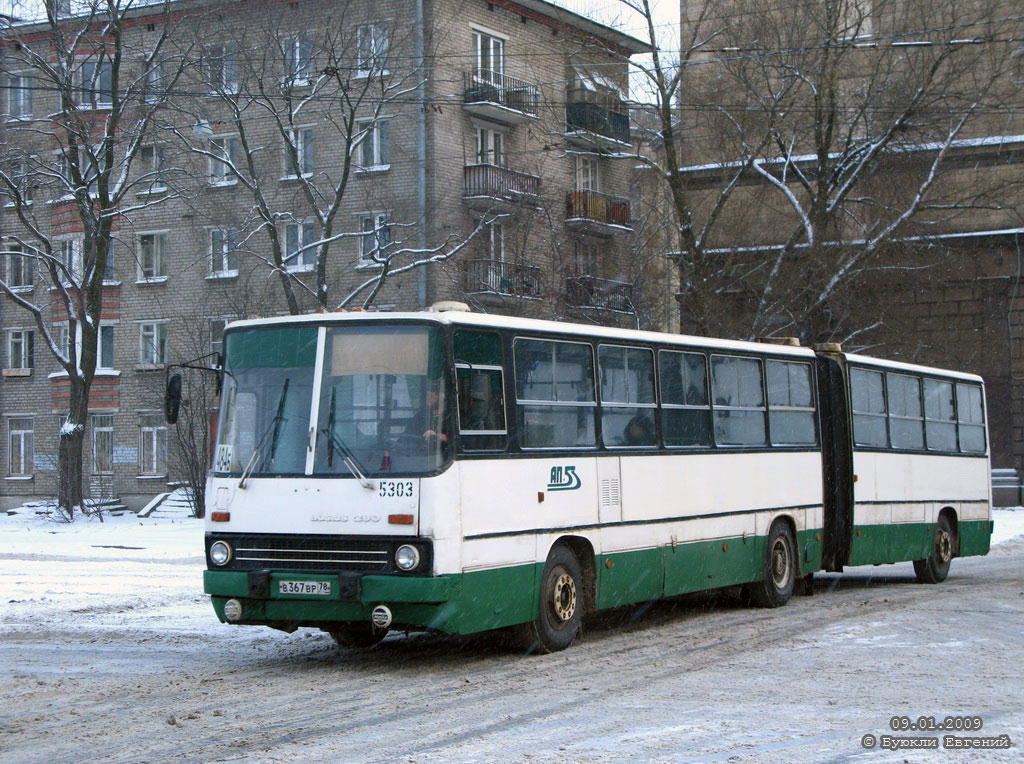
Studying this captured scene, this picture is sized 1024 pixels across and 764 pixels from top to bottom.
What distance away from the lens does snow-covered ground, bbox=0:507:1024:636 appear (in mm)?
14977

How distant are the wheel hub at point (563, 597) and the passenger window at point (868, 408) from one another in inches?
254

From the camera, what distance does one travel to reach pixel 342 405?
→ 11.0 metres

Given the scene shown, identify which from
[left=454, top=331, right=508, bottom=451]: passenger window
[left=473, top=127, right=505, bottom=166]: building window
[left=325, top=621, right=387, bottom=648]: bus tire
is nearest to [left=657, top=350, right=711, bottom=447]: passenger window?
[left=454, top=331, right=508, bottom=451]: passenger window

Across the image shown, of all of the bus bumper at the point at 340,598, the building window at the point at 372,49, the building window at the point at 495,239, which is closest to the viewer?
the bus bumper at the point at 340,598

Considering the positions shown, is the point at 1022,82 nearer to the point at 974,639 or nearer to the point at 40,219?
the point at 974,639

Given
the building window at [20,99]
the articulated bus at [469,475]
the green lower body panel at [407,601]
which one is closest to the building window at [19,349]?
the building window at [20,99]

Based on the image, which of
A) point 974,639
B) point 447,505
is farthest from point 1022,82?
point 447,505

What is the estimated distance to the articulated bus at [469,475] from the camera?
1070 centimetres

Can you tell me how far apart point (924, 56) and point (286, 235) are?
19.0 metres

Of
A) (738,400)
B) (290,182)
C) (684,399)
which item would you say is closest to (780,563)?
(738,400)

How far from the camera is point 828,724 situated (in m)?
8.46

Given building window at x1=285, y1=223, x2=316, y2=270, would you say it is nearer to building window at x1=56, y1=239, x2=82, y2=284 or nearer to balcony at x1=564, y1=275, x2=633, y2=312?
building window at x1=56, y1=239, x2=82, y2=284

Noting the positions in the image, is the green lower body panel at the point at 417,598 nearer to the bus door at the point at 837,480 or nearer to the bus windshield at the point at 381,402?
the bus windshield at the point at 381,402

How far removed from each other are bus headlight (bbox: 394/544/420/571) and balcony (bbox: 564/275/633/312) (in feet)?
74.9
